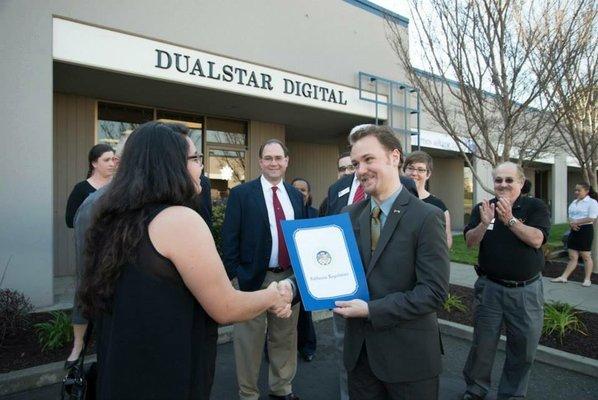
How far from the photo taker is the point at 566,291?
8.02m

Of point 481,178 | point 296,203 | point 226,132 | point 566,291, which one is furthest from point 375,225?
point 481,178

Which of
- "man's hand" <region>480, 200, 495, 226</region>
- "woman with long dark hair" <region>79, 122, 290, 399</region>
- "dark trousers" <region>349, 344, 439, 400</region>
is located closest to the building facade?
"woman with long dark hair" <region>79, 122, 290, 399</region>

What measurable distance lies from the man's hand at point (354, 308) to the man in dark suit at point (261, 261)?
1.73m

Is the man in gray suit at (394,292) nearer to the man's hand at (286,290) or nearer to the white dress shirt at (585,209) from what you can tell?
the man's hand at (286,290)

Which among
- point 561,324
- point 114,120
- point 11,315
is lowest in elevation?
point 561,324

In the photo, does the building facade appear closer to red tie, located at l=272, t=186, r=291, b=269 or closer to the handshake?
red tie, located at l=272, t=186, r=291, b=269

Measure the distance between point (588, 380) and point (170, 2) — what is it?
8.23 m

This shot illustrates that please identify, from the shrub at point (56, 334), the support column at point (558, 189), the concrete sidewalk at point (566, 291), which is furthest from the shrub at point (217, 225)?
the support column at point (558, 189)

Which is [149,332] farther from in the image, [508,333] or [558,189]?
[558,189]

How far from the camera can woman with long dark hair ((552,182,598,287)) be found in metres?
8.77

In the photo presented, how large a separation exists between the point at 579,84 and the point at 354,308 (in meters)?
6.98

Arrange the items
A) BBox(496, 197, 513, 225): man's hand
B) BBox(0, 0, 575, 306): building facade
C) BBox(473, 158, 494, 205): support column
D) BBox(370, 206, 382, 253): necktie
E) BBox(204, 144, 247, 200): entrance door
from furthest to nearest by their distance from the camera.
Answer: BBox(473, 158, 494, 205): support column
BBox(204, 144, 247, 200): entrance door
BBox(0, 0, 575, 306): building facade
BBox(496, 197, 513, 225): man's hand
BBox(370, 206, 382, 253): necktie

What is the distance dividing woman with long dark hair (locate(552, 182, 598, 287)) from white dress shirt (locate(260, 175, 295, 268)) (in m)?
7.50

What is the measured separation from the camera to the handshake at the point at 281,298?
2128 millimetres
